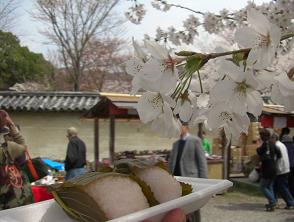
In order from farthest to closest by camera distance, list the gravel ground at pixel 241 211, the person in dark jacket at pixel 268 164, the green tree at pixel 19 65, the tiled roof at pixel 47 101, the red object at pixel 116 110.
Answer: the green tree at pixel 19 65, the tiled roof at pixel 47 101, the red object at pixel 116 110, the person in dark jacket at pixel 268 164, the gravel ground at pixel 241 211

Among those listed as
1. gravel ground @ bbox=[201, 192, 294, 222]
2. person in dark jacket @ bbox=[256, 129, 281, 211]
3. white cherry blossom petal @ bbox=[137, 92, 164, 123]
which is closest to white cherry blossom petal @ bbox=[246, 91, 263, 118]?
white cherry blossom petal @ bbox=[137, 92, 164, 123]

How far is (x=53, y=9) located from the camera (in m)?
19.5

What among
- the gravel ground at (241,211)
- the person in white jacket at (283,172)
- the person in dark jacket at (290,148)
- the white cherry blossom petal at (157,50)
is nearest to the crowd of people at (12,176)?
the white cherry blossom petal at (157,50)

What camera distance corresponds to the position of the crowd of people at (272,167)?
8117 mm

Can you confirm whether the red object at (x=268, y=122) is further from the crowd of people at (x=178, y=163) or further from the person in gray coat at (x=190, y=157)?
the person in gray coat at (x=190, y=157)

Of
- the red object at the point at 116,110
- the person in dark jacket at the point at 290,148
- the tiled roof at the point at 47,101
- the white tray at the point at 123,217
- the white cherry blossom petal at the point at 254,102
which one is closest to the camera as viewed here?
the white tray at the point at 123,217

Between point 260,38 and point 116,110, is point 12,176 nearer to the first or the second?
point 260,38

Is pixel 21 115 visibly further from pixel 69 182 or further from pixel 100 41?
pixel 69 182

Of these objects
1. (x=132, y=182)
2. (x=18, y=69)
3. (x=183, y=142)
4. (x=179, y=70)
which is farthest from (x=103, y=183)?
(x=18, y=69)

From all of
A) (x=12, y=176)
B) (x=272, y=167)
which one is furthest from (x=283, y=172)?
(x=12, y=176)

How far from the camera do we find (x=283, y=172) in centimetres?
848

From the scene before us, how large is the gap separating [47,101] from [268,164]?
847 cm

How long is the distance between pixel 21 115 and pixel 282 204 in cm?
870

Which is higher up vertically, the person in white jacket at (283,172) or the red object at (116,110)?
the red object at (116,110)
